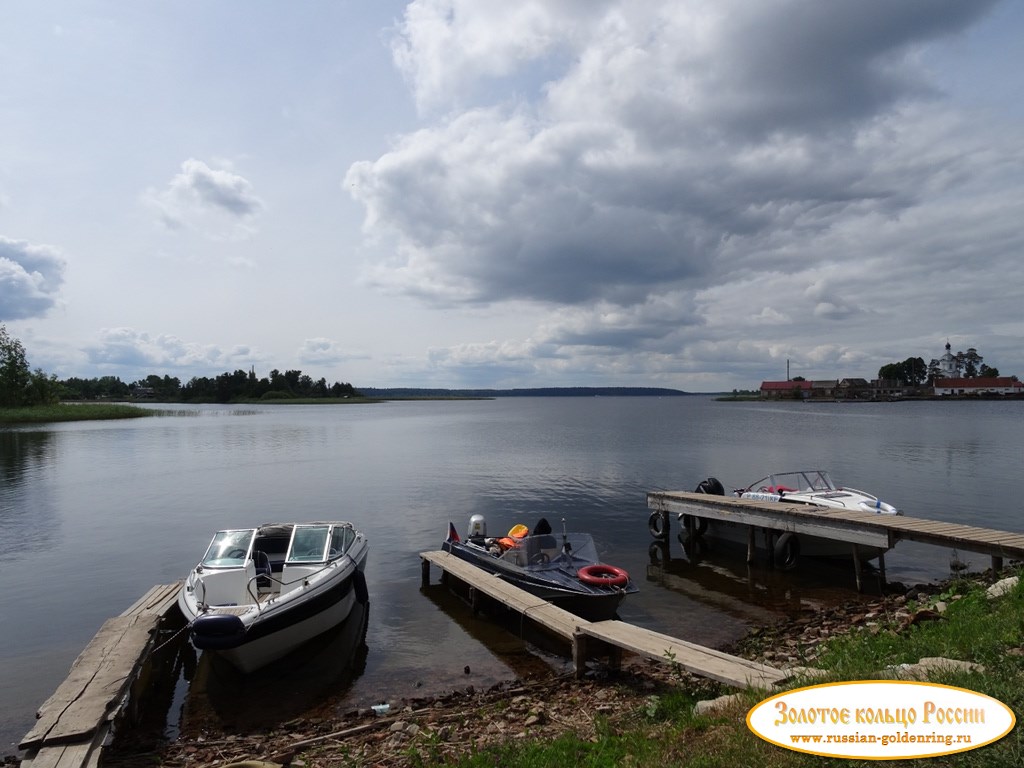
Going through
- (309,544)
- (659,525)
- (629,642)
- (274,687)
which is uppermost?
(309,544)

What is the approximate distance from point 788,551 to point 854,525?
2.94 m

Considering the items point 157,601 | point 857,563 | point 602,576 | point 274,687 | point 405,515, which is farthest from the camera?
point 405,515

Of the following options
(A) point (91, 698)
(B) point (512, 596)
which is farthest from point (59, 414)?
(B) point (512, 596)

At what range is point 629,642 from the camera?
375 inches

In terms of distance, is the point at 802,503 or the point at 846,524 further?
the point at 802,503

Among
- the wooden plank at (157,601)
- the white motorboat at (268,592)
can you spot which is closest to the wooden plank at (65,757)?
the white motorboat at (268,592)

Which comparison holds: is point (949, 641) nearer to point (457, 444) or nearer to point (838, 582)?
point (838, 582)

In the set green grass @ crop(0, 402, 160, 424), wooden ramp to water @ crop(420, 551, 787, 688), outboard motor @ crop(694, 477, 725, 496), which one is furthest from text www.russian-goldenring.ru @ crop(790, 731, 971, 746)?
green grass @ crop(0, 402, 160, 424)

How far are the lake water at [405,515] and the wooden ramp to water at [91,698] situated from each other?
1.26 metres

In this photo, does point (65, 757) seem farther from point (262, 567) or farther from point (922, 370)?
point (922, 370)

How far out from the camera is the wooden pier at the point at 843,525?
1358 centimetres

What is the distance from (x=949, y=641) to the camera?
7355 mm

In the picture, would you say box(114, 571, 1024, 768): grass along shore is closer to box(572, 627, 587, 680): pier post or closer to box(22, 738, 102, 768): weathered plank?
box(572, 627, 587, 680): pier post

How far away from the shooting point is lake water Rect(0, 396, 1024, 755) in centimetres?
1203
